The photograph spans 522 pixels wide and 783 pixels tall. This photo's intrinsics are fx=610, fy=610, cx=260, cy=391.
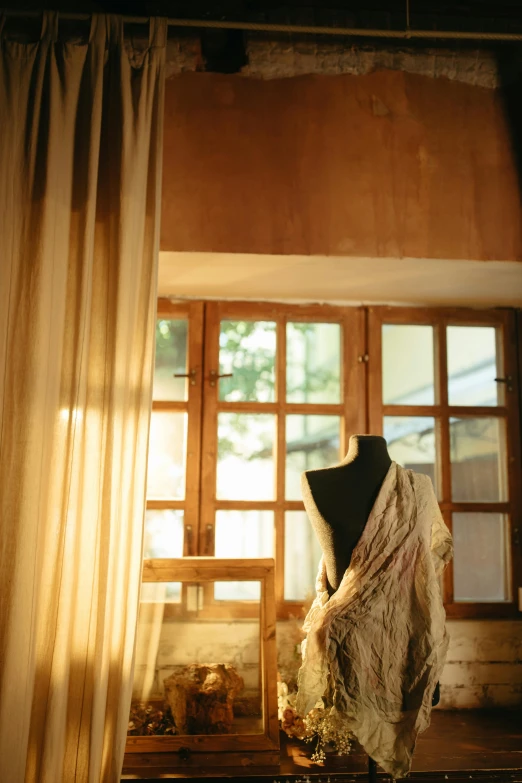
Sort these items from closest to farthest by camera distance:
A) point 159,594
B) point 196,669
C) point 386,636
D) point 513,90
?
1. point 386,636
2. point 196,669
3. point 159,594
4. point 513,90

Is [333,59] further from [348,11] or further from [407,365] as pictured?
[407,365]

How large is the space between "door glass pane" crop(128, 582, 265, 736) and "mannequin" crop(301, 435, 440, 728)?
68 centimetres

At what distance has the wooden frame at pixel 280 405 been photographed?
9.43 ft

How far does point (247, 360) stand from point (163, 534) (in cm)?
93

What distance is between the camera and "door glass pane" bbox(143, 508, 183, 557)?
286cm

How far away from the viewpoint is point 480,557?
2.98m

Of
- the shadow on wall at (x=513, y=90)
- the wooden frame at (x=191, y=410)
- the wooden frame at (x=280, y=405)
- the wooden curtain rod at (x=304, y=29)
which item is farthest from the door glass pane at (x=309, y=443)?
the wooden curtain rod at (x=304, y=29)

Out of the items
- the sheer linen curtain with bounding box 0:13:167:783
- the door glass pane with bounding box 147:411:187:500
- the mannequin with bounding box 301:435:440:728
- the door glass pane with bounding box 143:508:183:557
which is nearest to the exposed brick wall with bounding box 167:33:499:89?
the sheer linen curtain with bounding box 0:13:167:783

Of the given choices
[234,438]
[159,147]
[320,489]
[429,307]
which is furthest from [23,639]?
[429,307]

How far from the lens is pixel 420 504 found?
2.02m

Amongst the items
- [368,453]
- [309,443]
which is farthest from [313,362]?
[368,453]

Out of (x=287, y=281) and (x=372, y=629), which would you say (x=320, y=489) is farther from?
(x=287, y=281)

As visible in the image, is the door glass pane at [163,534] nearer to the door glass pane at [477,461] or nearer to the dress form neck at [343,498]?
the dress form neck at [343,498]

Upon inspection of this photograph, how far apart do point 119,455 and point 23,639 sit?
0.66 meters
